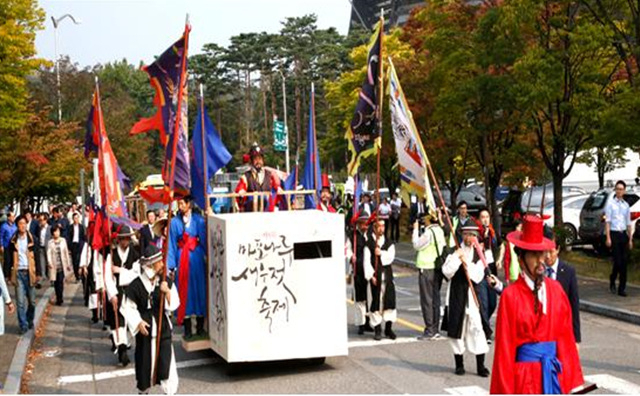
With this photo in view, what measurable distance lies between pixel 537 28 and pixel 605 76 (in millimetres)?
1919

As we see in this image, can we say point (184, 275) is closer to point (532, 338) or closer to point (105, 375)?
point (105, 375)

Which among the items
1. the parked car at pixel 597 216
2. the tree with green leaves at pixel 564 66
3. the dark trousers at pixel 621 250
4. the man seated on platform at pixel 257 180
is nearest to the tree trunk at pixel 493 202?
the parked car at pixel 597 216

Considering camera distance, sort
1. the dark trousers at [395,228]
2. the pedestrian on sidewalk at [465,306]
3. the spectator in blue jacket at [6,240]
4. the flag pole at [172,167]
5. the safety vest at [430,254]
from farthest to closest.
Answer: the dark trousers at [395,228], the spectator in blue jacket at [6,240], the safety vest at [430,254], the pedestrian on sidewalk at [465,306], the flag pole at [172,167]

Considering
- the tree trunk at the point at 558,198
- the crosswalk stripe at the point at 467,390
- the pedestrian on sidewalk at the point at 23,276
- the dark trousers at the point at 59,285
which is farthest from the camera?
the tree trunk at the point at 558,198

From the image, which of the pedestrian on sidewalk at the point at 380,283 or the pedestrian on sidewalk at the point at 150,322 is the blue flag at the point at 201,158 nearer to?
the pedestrian on sidewalk at the point at 380,283

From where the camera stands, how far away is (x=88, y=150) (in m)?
13.9

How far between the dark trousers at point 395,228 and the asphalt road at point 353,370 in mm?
16360

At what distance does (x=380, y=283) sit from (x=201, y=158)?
3.02 metres

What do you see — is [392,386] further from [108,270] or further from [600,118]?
[600,118]

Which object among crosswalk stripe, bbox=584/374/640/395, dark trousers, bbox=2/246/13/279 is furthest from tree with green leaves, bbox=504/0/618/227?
dark trousers, bbox=2/246/13/279

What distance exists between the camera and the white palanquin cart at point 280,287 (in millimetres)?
9047

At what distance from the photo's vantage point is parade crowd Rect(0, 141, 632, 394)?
15.6 feet

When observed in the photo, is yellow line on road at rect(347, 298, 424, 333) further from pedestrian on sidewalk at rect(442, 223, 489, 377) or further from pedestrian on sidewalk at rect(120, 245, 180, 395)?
pedestrian on sidewalk at rect(120, 245, 180, 395)

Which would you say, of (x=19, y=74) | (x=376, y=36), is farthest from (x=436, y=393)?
(x=19, y=74)
